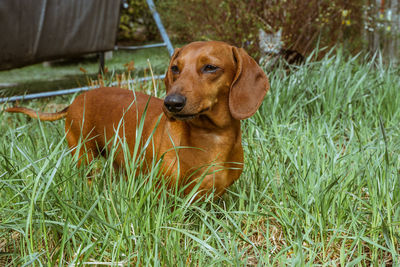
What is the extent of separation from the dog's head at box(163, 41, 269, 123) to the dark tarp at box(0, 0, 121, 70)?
2490 mm

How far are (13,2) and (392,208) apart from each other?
3327 millimetres

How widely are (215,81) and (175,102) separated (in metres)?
0.25

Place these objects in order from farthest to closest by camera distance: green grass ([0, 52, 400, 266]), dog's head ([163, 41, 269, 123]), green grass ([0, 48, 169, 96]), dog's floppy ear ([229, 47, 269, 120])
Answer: green grass ([0, 48, 169, 96]) → dog's floppy ear ([229, 47, 269, 120]) → dog's head ([163, 41, 269, 123]) → green grass ([0, 52, 400, 266])

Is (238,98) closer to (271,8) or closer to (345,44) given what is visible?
(271,8)

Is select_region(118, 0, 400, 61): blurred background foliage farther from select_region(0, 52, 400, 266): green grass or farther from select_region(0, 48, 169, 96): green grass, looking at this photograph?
select_region(0, 52, 400, 266): green grass

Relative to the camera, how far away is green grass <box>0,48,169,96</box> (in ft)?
18.2

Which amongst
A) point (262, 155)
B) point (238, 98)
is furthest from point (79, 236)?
point (262, 155)

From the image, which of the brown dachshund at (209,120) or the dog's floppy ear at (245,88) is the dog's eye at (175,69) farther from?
the dog's floppy ear at (245,88)

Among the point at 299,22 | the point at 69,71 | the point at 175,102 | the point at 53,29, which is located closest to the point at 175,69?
the point at 175,102

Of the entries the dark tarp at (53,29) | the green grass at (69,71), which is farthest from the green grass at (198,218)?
the green grass at (69,71)

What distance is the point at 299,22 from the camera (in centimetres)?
375

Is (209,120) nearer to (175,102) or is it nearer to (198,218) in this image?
(175,102)

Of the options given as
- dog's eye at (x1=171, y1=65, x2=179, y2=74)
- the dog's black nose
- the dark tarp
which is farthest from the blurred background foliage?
the dog's black nose

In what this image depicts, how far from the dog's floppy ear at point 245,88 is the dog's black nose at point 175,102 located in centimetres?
27
